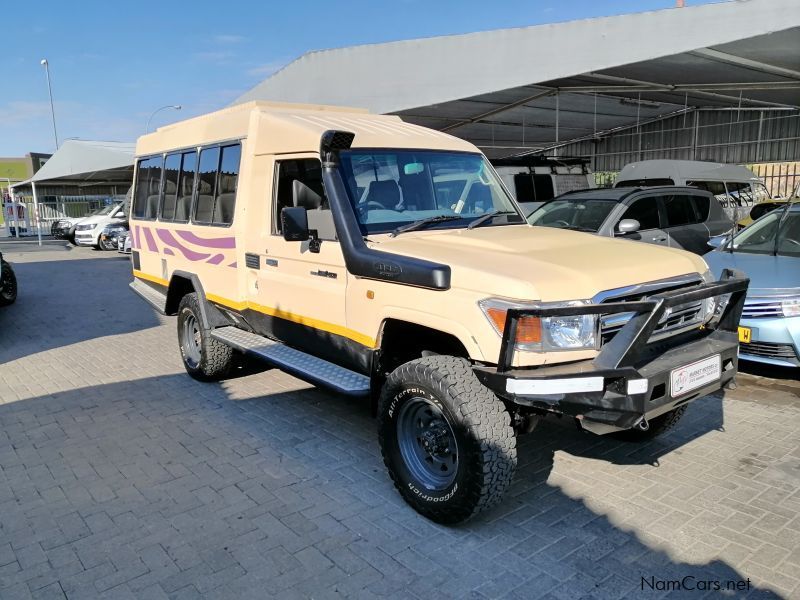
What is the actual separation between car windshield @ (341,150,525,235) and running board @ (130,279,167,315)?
375 centimetres

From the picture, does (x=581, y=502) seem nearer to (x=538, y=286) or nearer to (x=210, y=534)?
(x=538, y=286)

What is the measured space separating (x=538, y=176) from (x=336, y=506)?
41.0 ft

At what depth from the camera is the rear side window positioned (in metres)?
5.54

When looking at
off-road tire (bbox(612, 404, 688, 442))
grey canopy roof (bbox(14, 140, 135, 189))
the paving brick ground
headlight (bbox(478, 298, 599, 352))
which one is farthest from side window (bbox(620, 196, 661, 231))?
grey canopy roof (bbox(14, 140, 135, 189))

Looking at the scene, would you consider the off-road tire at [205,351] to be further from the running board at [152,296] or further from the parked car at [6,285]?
the parked car at [6,285]

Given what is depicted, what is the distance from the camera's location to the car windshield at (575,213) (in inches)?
343

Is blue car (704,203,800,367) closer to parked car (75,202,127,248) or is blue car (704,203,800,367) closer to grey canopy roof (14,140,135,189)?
parked car (75,202,127,248)

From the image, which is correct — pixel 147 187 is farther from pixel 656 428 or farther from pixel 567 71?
pixel 567 71

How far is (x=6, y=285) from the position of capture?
1122cm

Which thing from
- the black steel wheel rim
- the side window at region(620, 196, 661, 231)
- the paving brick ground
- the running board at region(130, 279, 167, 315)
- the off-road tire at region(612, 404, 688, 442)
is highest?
the side window at region(620, 196, 661, 231)

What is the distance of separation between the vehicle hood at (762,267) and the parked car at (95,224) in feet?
72.0

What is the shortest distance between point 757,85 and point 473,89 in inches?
281

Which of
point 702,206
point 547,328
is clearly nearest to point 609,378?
point 547,328

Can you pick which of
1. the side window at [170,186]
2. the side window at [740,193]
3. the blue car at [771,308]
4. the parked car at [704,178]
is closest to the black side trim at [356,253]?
the side window at [170,186]
